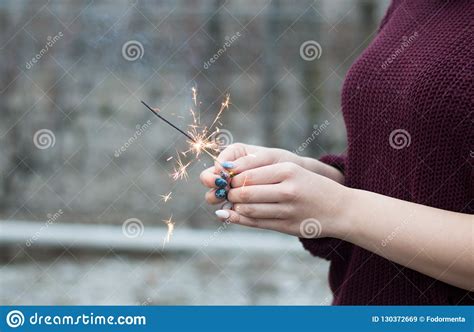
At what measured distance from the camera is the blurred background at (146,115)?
3506mm

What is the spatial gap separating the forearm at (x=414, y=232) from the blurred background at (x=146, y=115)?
2.35m

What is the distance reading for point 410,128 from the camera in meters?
1.11

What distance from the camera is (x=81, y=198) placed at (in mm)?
3742

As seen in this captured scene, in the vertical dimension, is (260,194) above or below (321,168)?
below

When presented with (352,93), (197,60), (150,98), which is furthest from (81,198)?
(352,93)

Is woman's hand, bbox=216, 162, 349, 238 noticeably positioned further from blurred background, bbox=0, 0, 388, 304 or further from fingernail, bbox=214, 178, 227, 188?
blurred background, bbox=0, 0, 388, 304

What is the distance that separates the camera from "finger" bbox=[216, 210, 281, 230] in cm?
112

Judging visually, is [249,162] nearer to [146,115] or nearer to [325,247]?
[325,247]

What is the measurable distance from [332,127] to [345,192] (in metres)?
2.78

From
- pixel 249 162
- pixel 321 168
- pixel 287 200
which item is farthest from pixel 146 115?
pixel 287 200

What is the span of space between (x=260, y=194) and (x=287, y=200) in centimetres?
4

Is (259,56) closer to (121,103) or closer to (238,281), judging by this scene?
(121,103)

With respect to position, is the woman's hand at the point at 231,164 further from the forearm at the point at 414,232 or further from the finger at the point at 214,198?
the forearm at the point at 414,232
